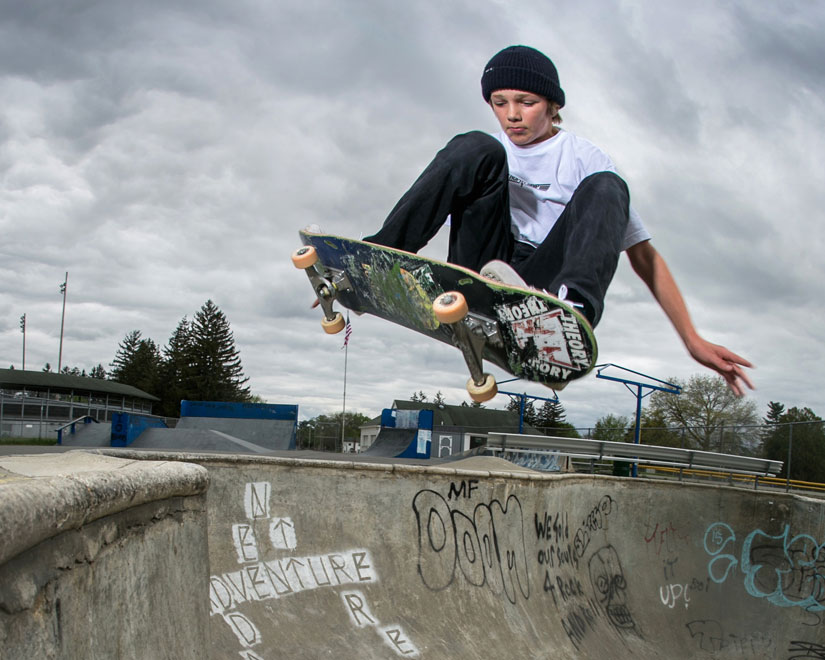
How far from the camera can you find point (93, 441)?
932 inches

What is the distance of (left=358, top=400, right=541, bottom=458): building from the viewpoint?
84.2ft

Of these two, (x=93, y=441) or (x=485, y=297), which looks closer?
(x=485, y=297)

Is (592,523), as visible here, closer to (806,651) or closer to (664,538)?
(664,538)

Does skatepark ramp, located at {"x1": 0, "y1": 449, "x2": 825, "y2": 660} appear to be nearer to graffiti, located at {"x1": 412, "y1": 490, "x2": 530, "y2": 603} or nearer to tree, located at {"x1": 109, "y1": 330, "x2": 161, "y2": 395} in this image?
graffiti, located at {"x1": 412, "y1": 490, "x2": 530, "y2": 603}

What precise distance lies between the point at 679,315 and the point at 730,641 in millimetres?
5266

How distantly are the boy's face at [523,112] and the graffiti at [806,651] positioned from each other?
8.94 m

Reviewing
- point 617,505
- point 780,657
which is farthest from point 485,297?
point 780,657

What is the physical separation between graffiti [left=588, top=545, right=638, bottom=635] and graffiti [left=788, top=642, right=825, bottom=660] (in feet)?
8.66

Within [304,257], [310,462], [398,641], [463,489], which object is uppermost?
[304,257]

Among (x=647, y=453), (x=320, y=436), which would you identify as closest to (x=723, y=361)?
(x=647, y=453)

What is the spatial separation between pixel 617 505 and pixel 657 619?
1851mm

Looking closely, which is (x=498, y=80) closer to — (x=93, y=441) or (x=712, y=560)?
(x=712, y=560)

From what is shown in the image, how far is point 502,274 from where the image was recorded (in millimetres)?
9188

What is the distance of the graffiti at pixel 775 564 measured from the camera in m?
10.5
